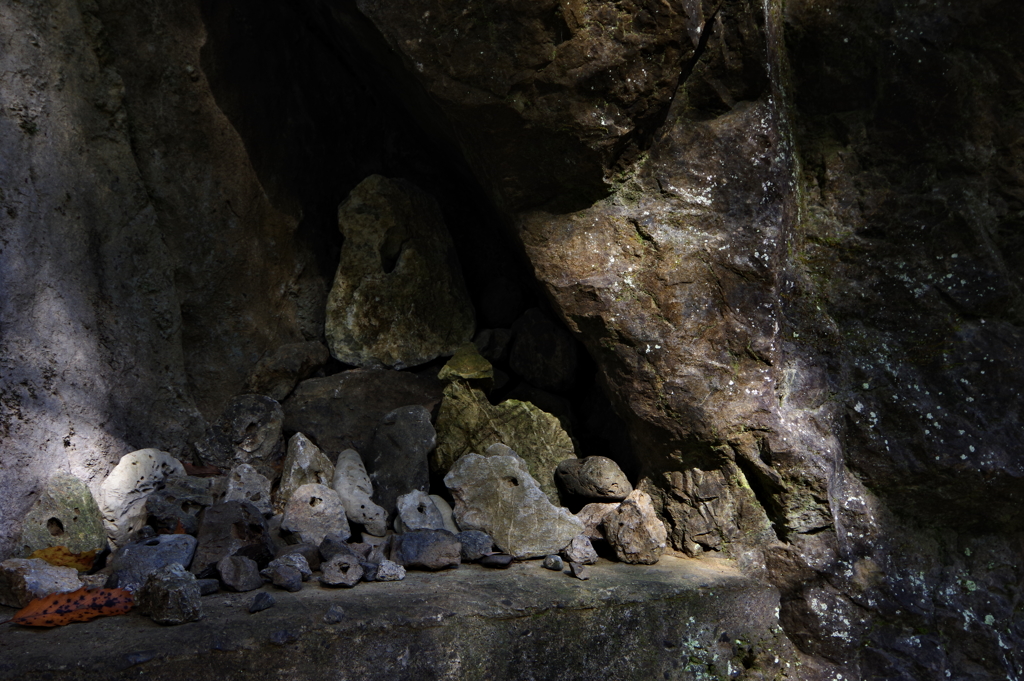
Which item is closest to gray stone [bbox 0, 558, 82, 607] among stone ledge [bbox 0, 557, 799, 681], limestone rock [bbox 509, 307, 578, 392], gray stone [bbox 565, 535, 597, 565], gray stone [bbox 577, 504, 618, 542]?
stone ledge [bbox 0, 557, 799, 681]

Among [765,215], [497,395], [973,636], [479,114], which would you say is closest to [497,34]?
[479,114]

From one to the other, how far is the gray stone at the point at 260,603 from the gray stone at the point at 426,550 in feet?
1.38

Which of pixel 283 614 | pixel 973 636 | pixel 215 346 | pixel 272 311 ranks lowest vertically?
pixel 283 614

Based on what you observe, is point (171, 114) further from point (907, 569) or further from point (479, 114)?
point (907, 569)

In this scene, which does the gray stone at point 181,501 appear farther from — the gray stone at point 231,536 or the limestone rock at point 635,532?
the limestone rock at point 635,532

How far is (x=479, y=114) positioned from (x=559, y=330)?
0.89 m

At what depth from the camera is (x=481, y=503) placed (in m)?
2.40

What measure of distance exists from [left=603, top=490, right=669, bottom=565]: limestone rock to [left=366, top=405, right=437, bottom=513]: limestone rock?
0.63m

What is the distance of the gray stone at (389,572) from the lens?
199cm

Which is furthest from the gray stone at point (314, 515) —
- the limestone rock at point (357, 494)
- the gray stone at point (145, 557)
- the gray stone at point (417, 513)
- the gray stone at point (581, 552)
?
the gray stone at point (581, 552)

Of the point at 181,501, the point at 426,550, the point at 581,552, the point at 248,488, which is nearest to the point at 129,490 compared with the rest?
the point at 181,501

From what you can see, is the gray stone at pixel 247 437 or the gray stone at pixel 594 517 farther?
the gray stone at pixel 247 437

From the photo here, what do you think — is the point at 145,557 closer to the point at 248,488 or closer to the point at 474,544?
the point at 248,488

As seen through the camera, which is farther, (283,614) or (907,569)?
(907,569)
